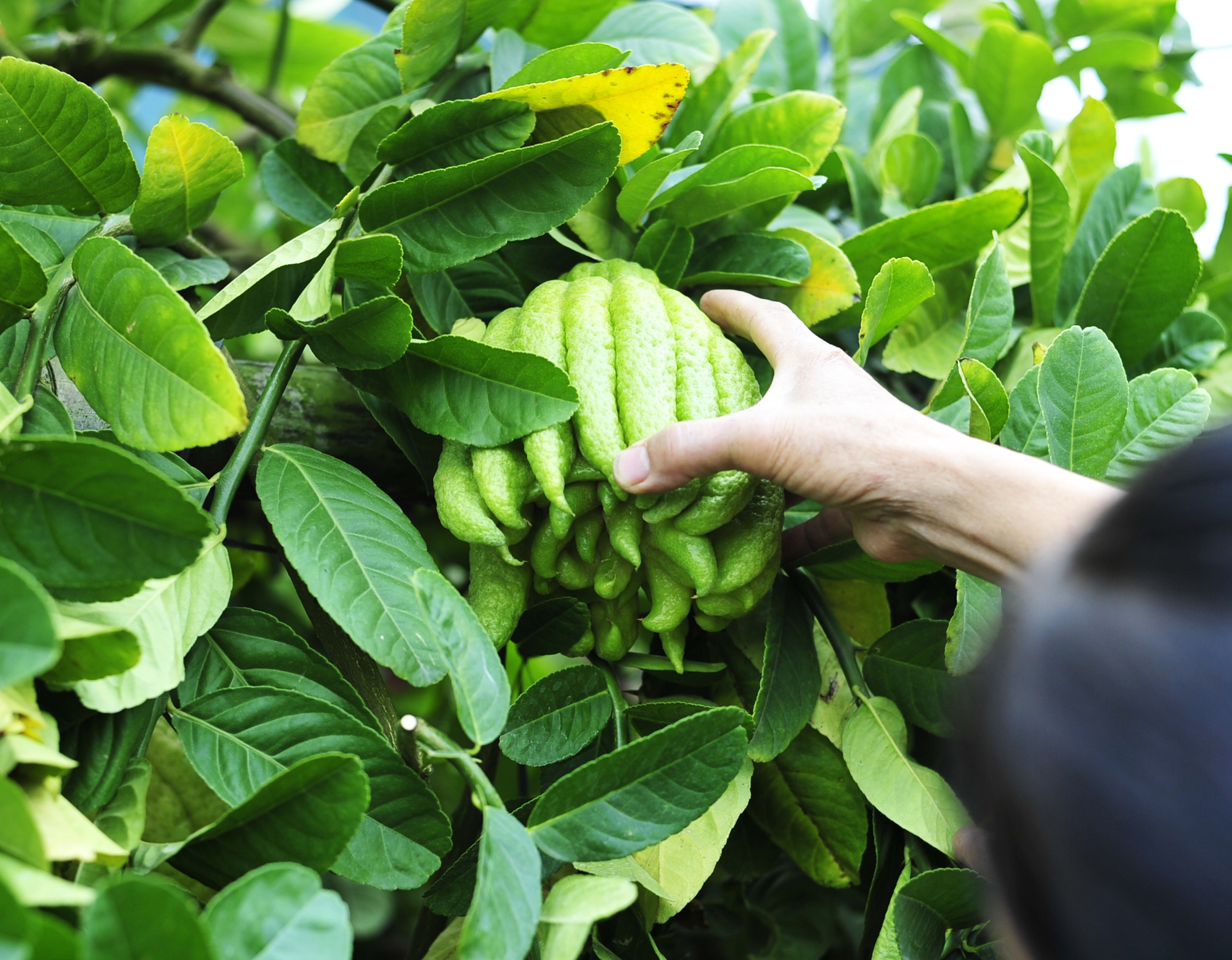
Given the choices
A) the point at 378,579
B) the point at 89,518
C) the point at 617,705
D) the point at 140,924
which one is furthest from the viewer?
the point at 617,705

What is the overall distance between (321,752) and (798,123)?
59 centimetres

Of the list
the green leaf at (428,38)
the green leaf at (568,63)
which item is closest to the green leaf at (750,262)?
the green leaf at (568,63)

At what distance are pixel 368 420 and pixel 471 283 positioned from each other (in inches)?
5.2

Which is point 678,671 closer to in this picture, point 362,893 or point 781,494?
point 781,494

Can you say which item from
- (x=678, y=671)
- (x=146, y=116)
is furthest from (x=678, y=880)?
(x=146, y=116)

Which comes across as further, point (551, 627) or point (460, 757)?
point (551, 627)

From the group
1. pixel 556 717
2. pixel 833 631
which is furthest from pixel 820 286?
pixel 556 717

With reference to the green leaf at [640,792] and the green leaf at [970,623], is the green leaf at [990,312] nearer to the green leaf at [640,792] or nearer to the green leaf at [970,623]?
the green leaf at [970,623]

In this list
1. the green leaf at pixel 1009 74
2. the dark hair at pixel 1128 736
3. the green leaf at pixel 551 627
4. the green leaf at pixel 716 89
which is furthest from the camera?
the green leaf at pixel 1009 74

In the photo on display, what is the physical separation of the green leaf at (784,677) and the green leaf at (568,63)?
Result: 38 cm

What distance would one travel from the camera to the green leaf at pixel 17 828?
1.07 feet

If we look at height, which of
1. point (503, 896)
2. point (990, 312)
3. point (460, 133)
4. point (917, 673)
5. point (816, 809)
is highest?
point (460, 133)

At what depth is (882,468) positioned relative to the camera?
514mm

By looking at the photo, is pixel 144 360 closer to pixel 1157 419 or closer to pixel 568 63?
pixel 568 63
